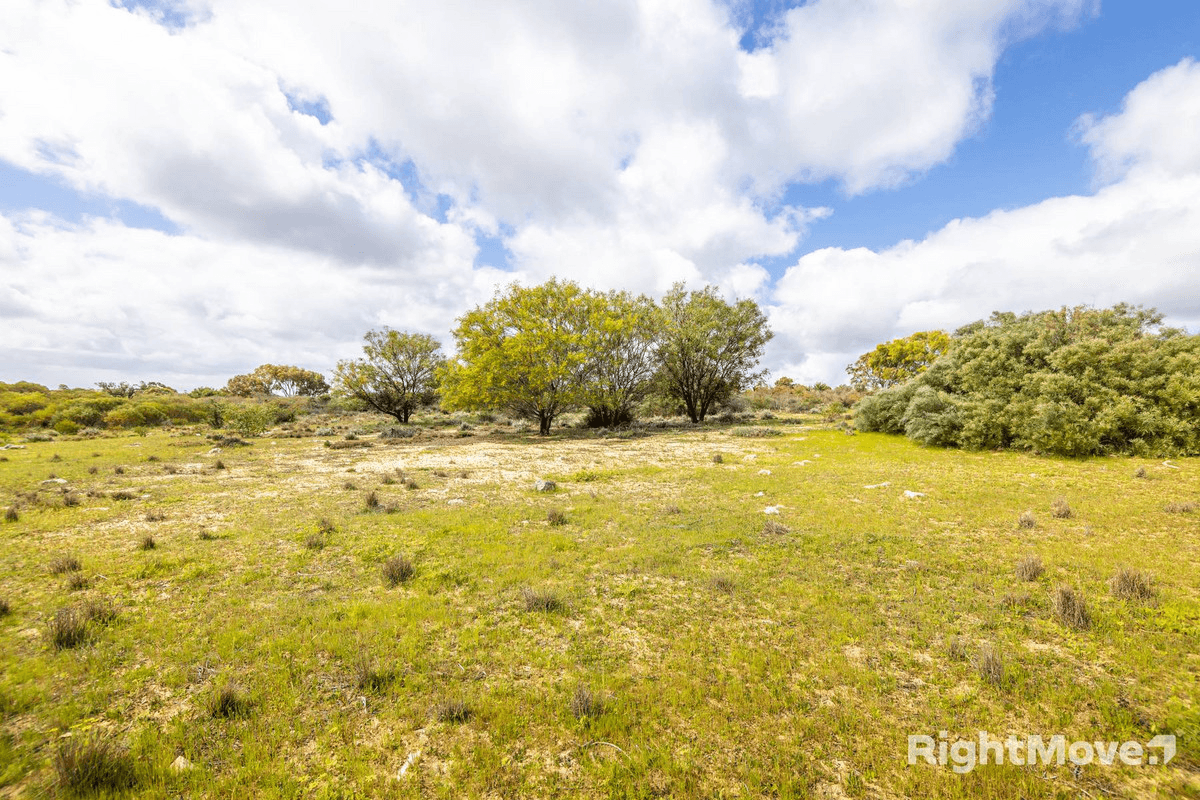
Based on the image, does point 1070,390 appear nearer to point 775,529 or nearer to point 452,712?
point 775,529

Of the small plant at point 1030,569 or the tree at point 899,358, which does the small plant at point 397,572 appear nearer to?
the small plant at point 1030,569

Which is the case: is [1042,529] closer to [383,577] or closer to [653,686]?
[653,686]

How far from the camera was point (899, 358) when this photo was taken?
6144 centimetres

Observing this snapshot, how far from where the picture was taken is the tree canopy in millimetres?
16656

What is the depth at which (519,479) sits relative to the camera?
1794 centimetres

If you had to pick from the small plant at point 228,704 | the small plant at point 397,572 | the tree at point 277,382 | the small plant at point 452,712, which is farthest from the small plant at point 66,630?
the tree at point 277,382

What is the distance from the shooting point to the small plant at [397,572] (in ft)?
27.3

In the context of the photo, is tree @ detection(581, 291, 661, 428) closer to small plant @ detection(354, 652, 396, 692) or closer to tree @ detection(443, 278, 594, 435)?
tree @ detection(443, 278, 594, 435)

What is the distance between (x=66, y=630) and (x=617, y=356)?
34505 millimetres

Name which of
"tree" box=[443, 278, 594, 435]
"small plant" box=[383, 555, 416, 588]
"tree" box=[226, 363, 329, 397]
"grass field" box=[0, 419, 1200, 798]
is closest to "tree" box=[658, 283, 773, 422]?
"tree" box=[443, 278, 594, 435]

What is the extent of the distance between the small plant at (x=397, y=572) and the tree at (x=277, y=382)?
90.6 meters

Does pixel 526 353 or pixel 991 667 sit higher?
pixel 526 353

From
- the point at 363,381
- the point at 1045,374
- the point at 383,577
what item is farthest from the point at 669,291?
the point at 383,577
